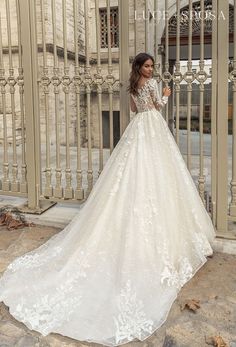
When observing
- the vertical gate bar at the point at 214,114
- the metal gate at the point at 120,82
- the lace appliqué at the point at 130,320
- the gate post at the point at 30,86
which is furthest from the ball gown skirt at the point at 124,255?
the gate post at the point at 30,86

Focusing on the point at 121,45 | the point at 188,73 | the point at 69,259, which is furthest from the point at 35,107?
the point at 69,259

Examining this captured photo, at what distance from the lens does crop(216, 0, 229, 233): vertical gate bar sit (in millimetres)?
3475

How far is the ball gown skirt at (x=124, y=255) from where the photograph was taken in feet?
7.74

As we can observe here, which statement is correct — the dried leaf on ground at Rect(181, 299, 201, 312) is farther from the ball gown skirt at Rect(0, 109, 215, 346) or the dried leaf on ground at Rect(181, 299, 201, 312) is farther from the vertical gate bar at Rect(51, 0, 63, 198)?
the vertical gate bar at Rect(51, 0, 63, 198)

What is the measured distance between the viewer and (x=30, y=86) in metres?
4.36

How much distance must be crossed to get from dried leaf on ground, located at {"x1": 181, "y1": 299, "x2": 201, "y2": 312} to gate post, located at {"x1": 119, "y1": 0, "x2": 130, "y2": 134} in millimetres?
1986

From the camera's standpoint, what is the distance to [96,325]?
228 centimetres

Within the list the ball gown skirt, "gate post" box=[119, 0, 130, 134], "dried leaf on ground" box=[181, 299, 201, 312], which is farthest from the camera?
"gate post" box=[119, 0, 130, 134]

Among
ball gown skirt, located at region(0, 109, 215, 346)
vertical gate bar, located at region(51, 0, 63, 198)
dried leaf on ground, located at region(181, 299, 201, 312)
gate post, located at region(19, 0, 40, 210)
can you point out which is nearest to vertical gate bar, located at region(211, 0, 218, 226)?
ball gown skirt, located at region(0, 109, 215, 346)

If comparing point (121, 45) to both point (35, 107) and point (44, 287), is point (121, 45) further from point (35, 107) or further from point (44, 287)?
point (44, 287)

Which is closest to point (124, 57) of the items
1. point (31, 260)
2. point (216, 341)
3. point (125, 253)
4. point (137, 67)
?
point (137, 67)

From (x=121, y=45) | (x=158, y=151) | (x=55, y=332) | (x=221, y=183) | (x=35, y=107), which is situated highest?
(x=121, y=45)

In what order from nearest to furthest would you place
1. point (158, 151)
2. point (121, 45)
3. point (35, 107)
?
point (158, 151) < point (121, 45) < point (35, 107)

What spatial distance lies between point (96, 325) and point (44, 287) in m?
0.57
